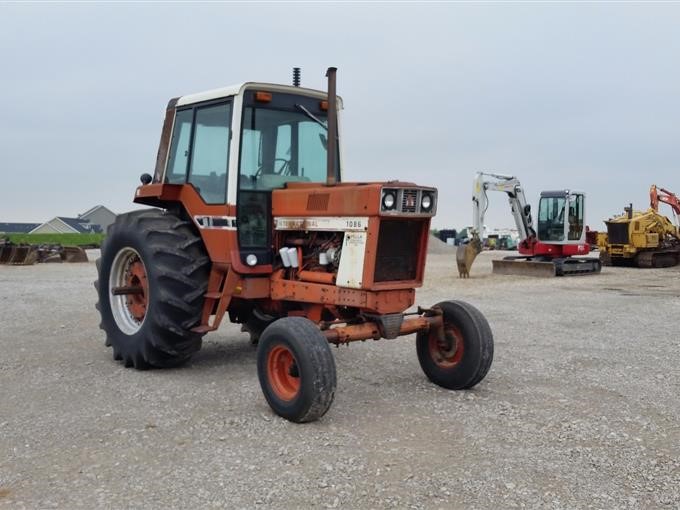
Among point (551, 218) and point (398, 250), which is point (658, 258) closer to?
point (551, 218)

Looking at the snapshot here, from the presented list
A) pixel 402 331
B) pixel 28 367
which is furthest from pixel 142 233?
pixel 402 331

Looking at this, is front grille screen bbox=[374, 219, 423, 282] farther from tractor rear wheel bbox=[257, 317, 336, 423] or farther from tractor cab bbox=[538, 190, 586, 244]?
tractor cab bbox=[538, 190, 586, 244]

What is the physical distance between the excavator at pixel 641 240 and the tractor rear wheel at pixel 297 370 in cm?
2267

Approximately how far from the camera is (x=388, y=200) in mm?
5609

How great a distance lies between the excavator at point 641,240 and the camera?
25016 millimetres

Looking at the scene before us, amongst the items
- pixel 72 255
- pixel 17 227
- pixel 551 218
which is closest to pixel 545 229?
pixel 551 218

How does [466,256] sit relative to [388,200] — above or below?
below

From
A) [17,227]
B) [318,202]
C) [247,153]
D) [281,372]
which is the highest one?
[247,153]

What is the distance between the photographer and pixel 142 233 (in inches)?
267

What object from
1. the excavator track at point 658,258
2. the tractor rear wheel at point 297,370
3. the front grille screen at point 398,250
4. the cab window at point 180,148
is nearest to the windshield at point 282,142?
the cab window at point 180,148

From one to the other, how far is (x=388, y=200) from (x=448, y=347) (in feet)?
5.30

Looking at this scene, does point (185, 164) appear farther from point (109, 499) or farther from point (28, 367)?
point (109, 499)

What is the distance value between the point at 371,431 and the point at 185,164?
367 cm

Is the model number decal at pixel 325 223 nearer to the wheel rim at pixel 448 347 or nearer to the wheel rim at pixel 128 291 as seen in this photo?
the wheel rim at pixel 448 347
